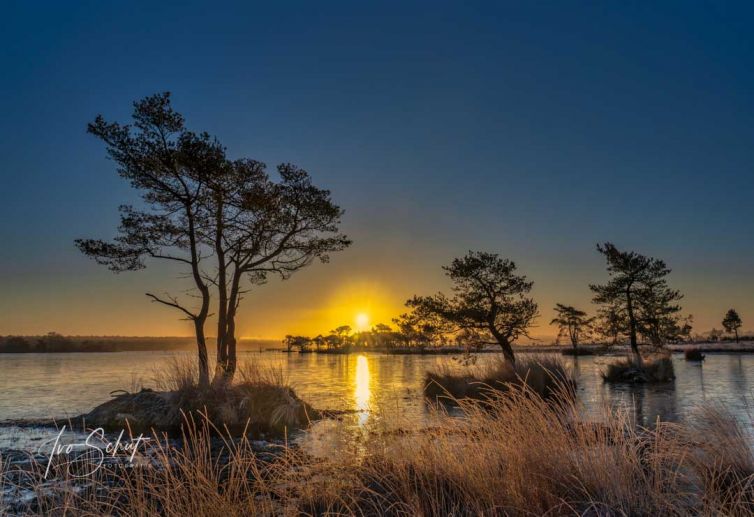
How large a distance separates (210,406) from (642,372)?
25943 mm

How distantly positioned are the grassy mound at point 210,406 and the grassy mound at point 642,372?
21.6m

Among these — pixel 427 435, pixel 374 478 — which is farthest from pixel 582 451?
pixel 374 478

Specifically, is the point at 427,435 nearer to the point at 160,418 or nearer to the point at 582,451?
the point at 582,451

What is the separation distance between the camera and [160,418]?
1430cm

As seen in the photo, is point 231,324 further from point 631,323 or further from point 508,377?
point 631,323

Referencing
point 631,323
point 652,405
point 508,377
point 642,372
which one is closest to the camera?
point 652,405

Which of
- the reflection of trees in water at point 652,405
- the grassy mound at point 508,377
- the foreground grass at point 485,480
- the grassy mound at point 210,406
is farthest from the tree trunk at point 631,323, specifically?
the foreground grass at point 485,480

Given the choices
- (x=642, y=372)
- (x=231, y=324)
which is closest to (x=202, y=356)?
(x=231, y=324)

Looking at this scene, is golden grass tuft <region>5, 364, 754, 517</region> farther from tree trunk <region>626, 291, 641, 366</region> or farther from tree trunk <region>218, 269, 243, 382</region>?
tree trunk <region>626, 291, 641, 366</region>

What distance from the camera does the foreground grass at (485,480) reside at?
15.3ft

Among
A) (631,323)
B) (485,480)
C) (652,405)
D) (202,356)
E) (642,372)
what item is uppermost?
(631,323)

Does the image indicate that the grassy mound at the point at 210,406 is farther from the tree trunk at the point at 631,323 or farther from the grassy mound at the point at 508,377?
the tree trunk at the point at 631,323

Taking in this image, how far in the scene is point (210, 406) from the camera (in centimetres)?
1455

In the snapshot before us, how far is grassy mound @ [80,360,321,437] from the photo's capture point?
46.5 ft
